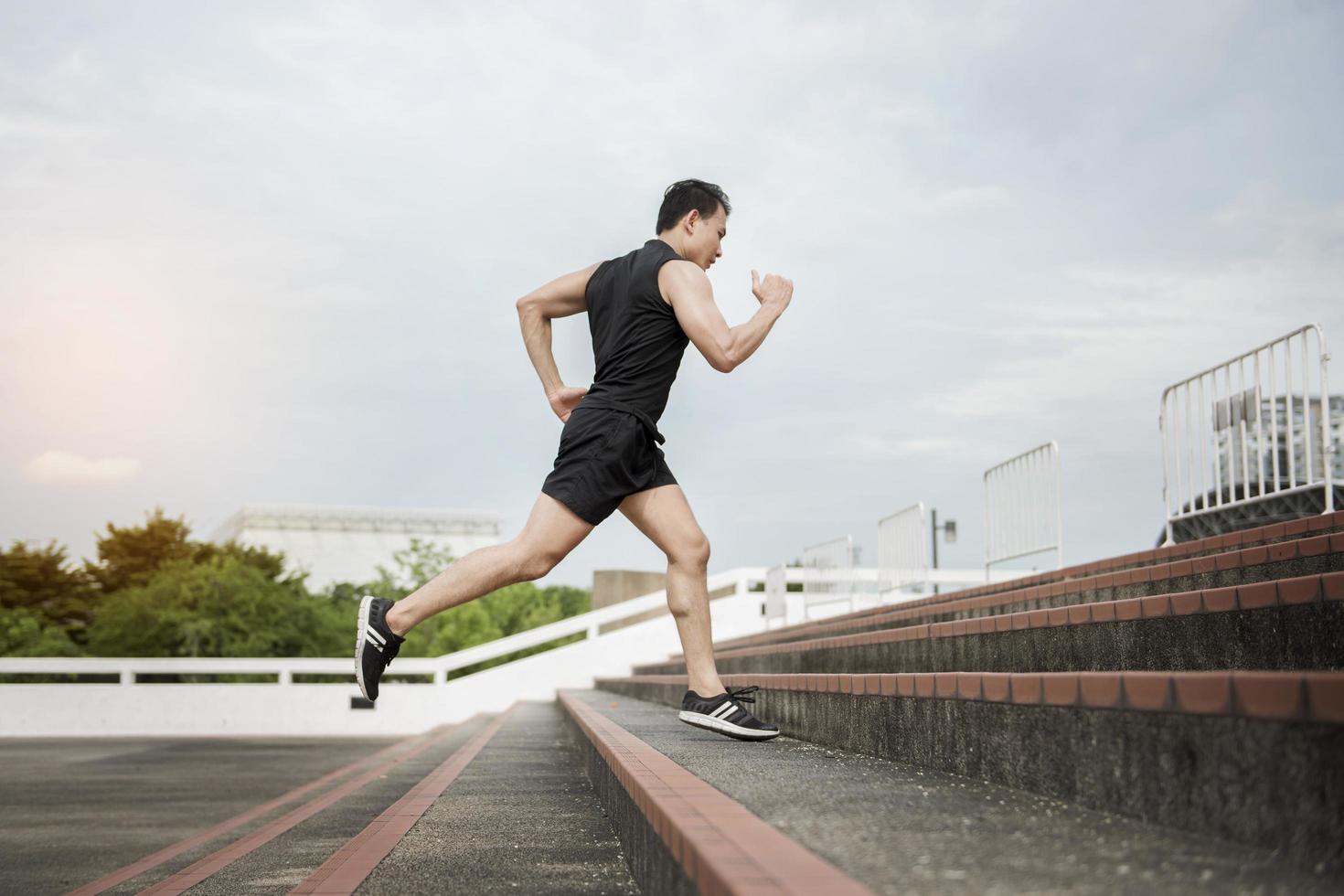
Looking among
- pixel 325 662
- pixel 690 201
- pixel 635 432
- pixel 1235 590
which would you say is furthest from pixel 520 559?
pixel 325 662

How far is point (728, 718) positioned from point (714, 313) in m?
1.38

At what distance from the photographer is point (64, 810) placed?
788 centimetres

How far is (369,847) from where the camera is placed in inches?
151

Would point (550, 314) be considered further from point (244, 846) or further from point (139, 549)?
point (139, 549)

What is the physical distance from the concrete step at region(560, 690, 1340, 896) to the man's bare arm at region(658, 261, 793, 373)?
129 centimetres

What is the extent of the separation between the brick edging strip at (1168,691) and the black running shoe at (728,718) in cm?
102

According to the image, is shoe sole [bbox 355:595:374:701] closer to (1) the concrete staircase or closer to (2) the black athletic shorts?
(1) the concrete staircase

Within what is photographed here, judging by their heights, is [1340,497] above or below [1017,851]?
above

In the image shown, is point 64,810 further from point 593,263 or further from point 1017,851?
point 1017,851

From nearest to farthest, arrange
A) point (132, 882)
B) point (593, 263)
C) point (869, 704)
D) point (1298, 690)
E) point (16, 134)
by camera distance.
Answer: point (1298, 690)
point (869, 704)
point (593, 263)
point (132, 882)
point (16, 134)

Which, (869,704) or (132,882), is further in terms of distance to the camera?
(132,882)

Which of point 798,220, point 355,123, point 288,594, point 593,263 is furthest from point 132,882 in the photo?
point 288,594

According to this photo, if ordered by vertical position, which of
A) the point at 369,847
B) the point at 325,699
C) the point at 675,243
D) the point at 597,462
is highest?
the point at 675,243

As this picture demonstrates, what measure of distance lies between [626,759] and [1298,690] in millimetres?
2208
